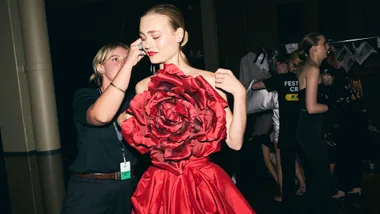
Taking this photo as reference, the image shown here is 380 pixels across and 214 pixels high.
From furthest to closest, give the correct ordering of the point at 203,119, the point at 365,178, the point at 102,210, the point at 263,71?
the point at 263,71, the point at 365,178, the point at 102,210, the point at 203,119

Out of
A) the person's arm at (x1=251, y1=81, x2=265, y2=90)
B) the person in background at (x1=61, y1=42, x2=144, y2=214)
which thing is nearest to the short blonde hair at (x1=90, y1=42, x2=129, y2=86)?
the person in background at (x1=61, y1=42, x2=144, y2=214)

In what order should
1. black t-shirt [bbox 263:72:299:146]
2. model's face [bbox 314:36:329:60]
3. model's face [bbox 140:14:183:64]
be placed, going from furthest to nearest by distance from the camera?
black t-shirt [bbox 263:72:299:146]
model's face [bbox 314:36:329:60]
model's face [bbox 140:14:183:64]

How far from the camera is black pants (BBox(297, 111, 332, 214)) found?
9.21ft

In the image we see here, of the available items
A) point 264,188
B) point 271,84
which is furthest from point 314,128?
point 264,188

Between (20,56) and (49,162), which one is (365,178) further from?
(20,56)

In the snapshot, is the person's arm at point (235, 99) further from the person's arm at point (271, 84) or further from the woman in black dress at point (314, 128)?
the person's arm at point (271, 84)

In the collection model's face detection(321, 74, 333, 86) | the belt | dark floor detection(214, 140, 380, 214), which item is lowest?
dark floor detection(214, 140, 380, 214)

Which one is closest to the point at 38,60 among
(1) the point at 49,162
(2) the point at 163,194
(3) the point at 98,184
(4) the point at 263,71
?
(1) the point at 49,162

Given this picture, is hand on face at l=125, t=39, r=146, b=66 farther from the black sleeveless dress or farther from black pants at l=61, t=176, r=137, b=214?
the black sleeveless dress

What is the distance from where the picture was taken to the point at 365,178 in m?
4.02

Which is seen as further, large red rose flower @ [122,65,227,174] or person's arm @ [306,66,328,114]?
person's arm @ [306,66,328,114]

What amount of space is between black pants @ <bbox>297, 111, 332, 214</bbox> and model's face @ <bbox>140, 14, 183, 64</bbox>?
185cm

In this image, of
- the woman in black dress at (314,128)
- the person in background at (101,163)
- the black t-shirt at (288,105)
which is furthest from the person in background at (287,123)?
the person in background at (101,163)

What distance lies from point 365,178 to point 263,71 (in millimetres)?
1851
